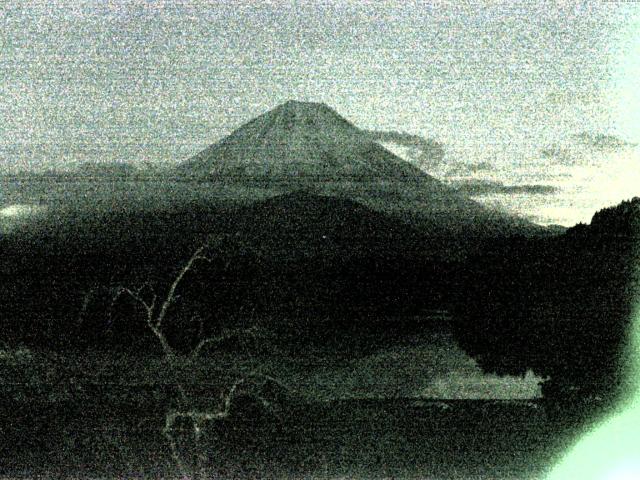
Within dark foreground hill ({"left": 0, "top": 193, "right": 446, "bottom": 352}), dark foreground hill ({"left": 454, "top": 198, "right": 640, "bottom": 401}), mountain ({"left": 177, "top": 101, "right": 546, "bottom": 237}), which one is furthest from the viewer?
mountain ({"left": 177, "top": 101, "right": 546, "bottom": 237})

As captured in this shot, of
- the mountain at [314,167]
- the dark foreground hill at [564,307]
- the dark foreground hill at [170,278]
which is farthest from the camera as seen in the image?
the mountain at [314,167]

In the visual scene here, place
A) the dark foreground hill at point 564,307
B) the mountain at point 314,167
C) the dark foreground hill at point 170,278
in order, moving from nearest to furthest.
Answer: the dark foreground hill at point 170,278
the dark foreground hill at point 564,307
the mountain at point 314,167

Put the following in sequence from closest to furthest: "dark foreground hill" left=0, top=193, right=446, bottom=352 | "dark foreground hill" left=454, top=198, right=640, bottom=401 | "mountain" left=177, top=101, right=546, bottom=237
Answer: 1. "dark foreground hill" left=0, top=193, right=446, bottom=352
2. "dark foreground hill" left=454, top=198, right=640, bottom=401
3. "mountain" left=177, top=101, right=546, bottom=237

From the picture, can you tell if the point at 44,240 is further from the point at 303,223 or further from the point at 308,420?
the point at 303,223

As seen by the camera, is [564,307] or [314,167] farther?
[314,167]

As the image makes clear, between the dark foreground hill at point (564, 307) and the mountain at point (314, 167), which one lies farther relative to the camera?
the mountain at point (314, 167)

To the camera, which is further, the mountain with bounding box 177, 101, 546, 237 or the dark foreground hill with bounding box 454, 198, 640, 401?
the mountain with bounding box 177, 101, 546, 237

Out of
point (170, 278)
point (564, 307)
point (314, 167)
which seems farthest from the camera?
point (314, 167)

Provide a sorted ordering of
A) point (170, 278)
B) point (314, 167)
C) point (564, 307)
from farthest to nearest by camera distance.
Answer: point (314, 167)
point (564, 307)
point (170, 278)

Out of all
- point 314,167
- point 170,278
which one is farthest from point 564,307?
point 314,167

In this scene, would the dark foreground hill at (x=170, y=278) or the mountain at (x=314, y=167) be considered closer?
the dark foreground hill at (x=170, y=278)

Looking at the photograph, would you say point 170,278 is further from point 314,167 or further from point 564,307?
point 314,167

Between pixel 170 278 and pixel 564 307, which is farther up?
pixel 170 278
